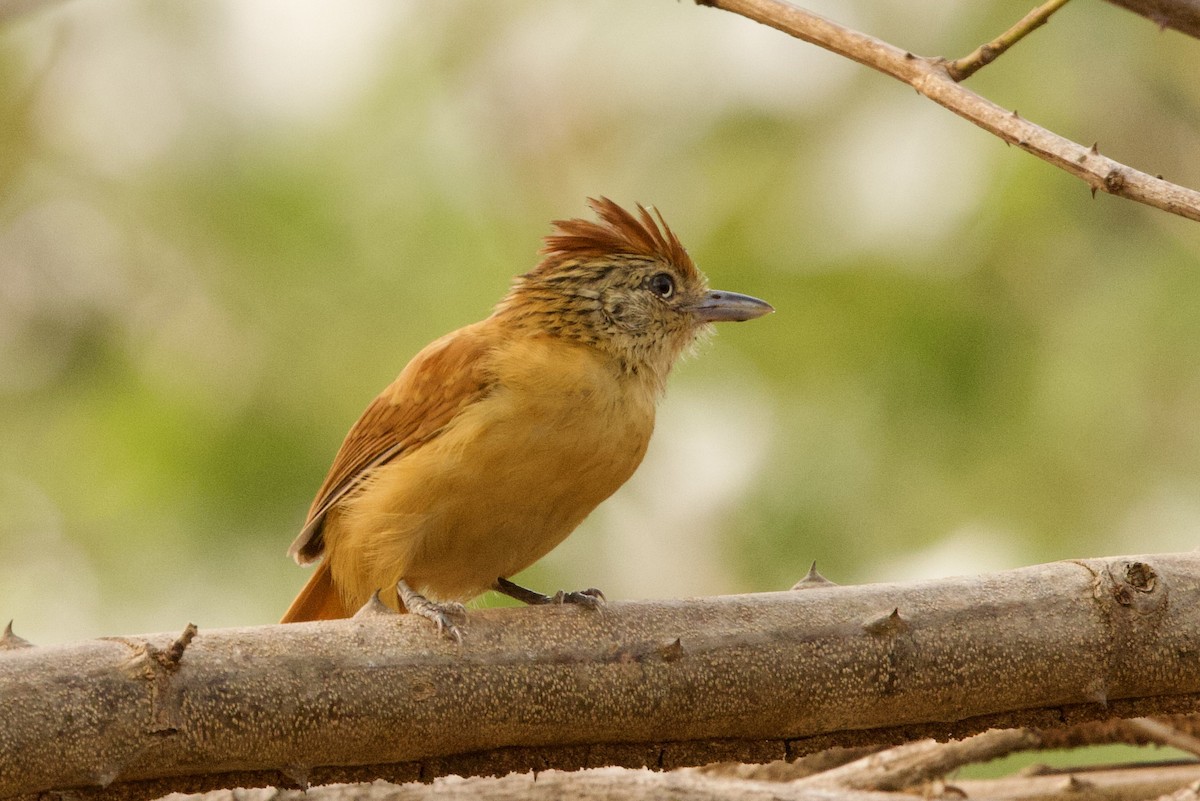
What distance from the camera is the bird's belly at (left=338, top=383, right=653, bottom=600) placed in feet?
10.8

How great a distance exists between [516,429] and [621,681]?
0.94 meters

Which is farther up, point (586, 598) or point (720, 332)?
point (720, 332)

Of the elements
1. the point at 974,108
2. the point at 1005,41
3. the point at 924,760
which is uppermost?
the point at 1005,41

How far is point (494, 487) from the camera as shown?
329cm

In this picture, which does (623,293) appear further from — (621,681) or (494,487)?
(621,681)

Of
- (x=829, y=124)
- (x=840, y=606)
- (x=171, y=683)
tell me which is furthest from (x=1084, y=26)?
(x=171, y=683)

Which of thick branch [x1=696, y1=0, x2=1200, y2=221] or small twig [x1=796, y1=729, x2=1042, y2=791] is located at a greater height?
thick branch [x1=696, y1=0, x2=1200, y2=221]

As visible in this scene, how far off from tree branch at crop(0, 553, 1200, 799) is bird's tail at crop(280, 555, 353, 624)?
124 cm

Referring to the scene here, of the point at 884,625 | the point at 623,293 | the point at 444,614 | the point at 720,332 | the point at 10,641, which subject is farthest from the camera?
the point at 720,332

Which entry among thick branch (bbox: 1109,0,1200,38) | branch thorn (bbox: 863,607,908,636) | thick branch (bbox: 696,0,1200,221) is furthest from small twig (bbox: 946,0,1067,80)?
branch thorn (bbox: 863,607,908,636)

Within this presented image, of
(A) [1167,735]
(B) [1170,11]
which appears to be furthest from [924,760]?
(B) [1170,11]

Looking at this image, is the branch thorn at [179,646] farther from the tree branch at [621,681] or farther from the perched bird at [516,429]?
the perched bird at [516,429]

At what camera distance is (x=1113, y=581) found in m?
2.64

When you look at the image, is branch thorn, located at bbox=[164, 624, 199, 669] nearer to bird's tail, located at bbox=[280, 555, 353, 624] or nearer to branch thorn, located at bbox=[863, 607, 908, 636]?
branch thorn, located at bbox=[863, 607, 908, 636]
